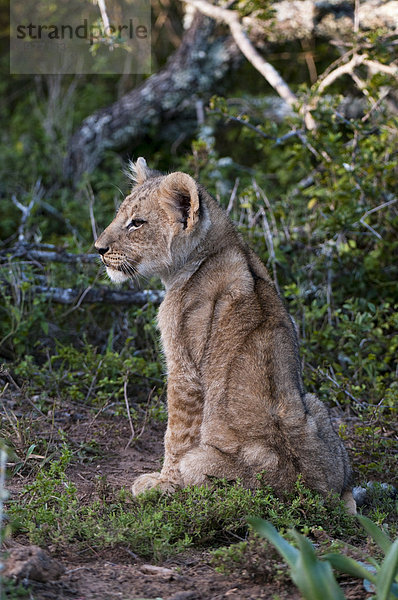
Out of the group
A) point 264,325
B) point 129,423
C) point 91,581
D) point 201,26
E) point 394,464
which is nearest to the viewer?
point 91,581

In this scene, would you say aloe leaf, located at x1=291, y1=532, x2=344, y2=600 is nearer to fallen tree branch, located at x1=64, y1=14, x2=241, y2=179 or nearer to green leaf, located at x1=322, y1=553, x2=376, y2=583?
green leaf, located at x1=322, y1=553, x2=376, y2=583

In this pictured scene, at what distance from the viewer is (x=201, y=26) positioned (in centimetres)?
975

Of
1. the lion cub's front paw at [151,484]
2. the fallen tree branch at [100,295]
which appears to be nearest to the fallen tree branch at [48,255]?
the fallen tree branch at [100,295]

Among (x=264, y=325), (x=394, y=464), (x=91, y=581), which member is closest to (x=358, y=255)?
(x=394, y=464)

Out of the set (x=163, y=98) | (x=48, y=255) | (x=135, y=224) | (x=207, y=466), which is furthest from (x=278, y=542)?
(x=163, y=98)

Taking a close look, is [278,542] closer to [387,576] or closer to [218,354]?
[387,576]

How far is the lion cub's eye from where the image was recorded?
17.1 ft

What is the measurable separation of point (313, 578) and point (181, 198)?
2.83m

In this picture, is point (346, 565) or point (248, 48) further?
point (248, 48)

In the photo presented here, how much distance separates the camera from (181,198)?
502cm

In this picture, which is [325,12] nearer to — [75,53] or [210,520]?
[75,53]

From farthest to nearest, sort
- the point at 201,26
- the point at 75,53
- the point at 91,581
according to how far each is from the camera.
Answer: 1. the point at 75,53
2. the point at 201,26
3. the point at 91,581

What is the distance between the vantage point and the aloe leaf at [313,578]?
9.24 feet

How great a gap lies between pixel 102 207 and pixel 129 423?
3.82 m
